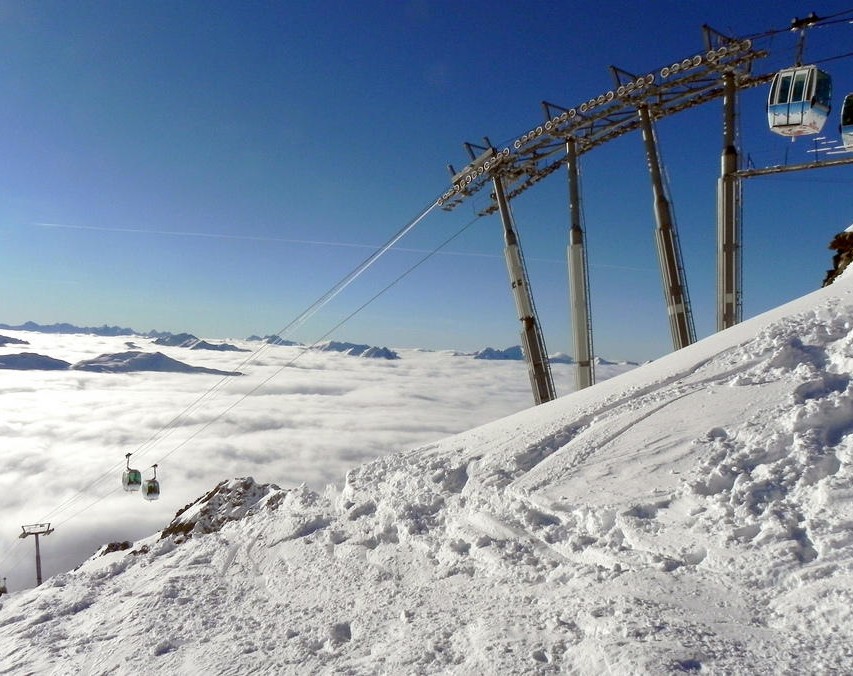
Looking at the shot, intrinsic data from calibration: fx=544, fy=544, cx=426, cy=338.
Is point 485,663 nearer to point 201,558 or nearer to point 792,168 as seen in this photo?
point 201,558

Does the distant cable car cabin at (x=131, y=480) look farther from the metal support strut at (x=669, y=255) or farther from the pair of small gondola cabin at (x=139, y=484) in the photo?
the metal support strut at (x=669, y=255)

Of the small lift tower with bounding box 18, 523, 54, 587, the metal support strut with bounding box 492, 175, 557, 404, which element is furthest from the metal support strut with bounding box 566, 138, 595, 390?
the small lift tower with bounding box 18, 523, 54, 587

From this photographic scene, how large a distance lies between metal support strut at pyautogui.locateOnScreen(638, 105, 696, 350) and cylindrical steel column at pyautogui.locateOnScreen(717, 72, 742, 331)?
1.50m

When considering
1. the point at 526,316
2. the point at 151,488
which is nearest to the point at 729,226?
the point at 526,316

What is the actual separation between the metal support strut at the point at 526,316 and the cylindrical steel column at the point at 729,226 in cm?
669

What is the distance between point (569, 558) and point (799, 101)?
45.0 ft

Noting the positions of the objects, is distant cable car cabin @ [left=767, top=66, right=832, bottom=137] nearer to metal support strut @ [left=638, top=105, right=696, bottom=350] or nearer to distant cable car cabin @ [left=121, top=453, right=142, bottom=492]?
metal support strut @ [left=638, top=105, right=696, bottom=350]

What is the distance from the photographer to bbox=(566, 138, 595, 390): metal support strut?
2002 cm

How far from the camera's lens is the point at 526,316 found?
72.4ft

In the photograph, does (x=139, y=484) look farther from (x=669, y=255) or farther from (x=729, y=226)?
(x=729, y=226)

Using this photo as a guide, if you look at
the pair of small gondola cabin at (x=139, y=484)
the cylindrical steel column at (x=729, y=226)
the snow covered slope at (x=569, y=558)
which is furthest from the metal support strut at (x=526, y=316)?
the pair of small gondola cabin at (x=139, y=484)

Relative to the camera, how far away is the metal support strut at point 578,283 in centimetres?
2002

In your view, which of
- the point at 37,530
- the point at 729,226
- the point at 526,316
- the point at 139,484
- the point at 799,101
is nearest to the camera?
the point at 799,101

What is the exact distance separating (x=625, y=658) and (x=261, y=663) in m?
4.44
